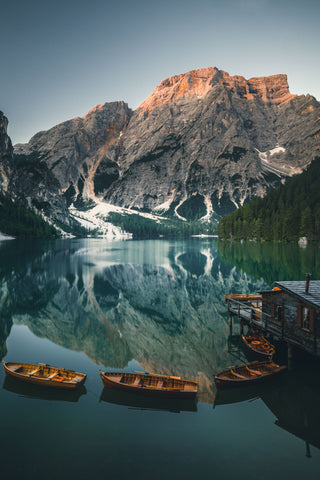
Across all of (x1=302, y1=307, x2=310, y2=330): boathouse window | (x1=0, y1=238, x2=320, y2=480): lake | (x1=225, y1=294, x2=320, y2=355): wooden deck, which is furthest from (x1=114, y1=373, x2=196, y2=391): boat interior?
(x1=302, y1=307, x2=310, y2=330): boathouse window

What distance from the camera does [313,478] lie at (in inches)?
519

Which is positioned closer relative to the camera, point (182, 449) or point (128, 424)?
point (182, 449)

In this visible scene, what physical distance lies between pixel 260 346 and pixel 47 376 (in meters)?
18.0

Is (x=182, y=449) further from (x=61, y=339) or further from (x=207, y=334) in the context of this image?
(x=61, y=339)

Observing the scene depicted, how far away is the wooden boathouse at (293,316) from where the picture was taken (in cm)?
2277

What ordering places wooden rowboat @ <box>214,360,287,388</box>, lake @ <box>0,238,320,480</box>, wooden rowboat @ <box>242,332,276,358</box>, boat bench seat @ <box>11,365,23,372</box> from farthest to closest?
wooden rowboat @ <box>242,332,276,358</box>
boat bench seat @ <box>11,365,23,372</box>
wooden rowboat @ <box>214,360,287,388</box>
lake @ <box>0,238,320,480</box>

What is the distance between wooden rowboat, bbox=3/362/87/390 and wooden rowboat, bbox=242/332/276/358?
1475 cm

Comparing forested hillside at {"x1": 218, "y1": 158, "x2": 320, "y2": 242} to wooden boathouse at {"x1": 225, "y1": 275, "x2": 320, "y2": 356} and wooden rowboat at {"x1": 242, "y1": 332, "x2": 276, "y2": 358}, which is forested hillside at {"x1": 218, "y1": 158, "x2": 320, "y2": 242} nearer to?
wooden boathouse at {"x1": 225, "y1": 275, "x2": 320, "y2": 356}

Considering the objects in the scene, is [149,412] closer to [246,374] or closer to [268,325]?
[246,374]

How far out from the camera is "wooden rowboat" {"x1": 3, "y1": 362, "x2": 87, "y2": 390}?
20.6 m

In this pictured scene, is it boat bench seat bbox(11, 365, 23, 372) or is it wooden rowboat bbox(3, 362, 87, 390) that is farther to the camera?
boat bench seat bbox(11, 365, 23, 372)

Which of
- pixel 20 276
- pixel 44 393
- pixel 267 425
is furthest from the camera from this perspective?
pixel 20 276

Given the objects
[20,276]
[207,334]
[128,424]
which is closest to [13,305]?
[20,276]

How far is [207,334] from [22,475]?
77.8 feet
